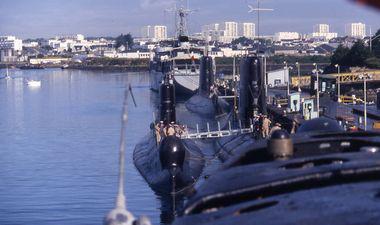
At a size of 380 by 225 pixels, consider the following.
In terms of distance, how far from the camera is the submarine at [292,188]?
129 inches

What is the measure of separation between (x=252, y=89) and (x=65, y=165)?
22.1 ft

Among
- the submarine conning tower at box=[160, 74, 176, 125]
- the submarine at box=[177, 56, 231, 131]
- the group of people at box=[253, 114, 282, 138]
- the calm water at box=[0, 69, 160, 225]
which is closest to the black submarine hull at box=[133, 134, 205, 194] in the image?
the calm water at box=[0, 69, 160, 225]

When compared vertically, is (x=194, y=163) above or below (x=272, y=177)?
below

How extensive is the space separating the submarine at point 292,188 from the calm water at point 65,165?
41.0ft

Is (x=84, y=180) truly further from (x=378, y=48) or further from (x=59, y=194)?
(x=378, y=48)

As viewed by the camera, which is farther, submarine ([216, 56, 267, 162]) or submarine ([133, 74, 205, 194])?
submarine ([216, 56, 267, 162])

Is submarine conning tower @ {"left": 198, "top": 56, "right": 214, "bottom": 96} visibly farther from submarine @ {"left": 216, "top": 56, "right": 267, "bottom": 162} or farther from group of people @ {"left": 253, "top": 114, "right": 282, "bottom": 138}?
group of people @ {"left": 253, "top": 114, "right": 282, "bottom": 138}

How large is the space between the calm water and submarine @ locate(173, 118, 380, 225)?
41.0ft

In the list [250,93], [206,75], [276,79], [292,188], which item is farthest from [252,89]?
[276,79]

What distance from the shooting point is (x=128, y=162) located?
2717cm

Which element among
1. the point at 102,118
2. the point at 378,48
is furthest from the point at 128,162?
the point at 378,48

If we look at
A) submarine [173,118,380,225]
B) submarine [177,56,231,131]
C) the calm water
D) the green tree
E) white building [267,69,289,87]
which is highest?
the green tree

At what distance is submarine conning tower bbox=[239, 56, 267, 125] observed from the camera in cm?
2516

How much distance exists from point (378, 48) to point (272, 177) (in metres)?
65.8
